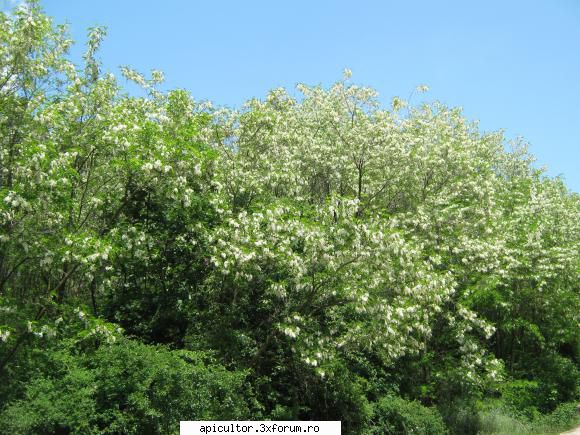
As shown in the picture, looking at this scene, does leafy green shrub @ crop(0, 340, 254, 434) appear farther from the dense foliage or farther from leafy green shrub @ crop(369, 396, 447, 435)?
leafy green shrub @ crop(369, 396, 447, 435)

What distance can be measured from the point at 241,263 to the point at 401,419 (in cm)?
685

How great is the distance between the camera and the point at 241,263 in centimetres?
1365

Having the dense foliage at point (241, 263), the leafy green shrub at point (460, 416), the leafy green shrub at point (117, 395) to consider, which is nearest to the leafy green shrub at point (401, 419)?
the dense foliage at point (241, 263)

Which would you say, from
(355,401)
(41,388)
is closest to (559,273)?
(355,401)

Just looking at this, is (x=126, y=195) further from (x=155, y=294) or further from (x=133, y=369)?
(x=133, y=369)

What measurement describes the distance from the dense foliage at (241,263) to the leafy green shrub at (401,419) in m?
0.07

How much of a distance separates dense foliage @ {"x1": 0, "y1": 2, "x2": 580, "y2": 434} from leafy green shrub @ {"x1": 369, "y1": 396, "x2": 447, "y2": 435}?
69 mm

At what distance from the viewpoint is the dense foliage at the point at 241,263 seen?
1181cm

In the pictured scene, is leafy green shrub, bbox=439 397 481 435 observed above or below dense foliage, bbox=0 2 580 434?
below

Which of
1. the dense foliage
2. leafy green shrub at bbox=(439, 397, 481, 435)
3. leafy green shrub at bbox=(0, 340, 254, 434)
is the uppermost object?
the dense foliage

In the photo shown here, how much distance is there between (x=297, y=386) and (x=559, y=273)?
39.6ft

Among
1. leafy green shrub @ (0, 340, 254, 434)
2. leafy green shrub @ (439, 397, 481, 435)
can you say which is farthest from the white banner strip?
leafy green shrub @ (439, 397, 481, 435)

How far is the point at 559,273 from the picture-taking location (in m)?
22.5

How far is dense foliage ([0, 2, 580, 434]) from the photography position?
11814 mm
